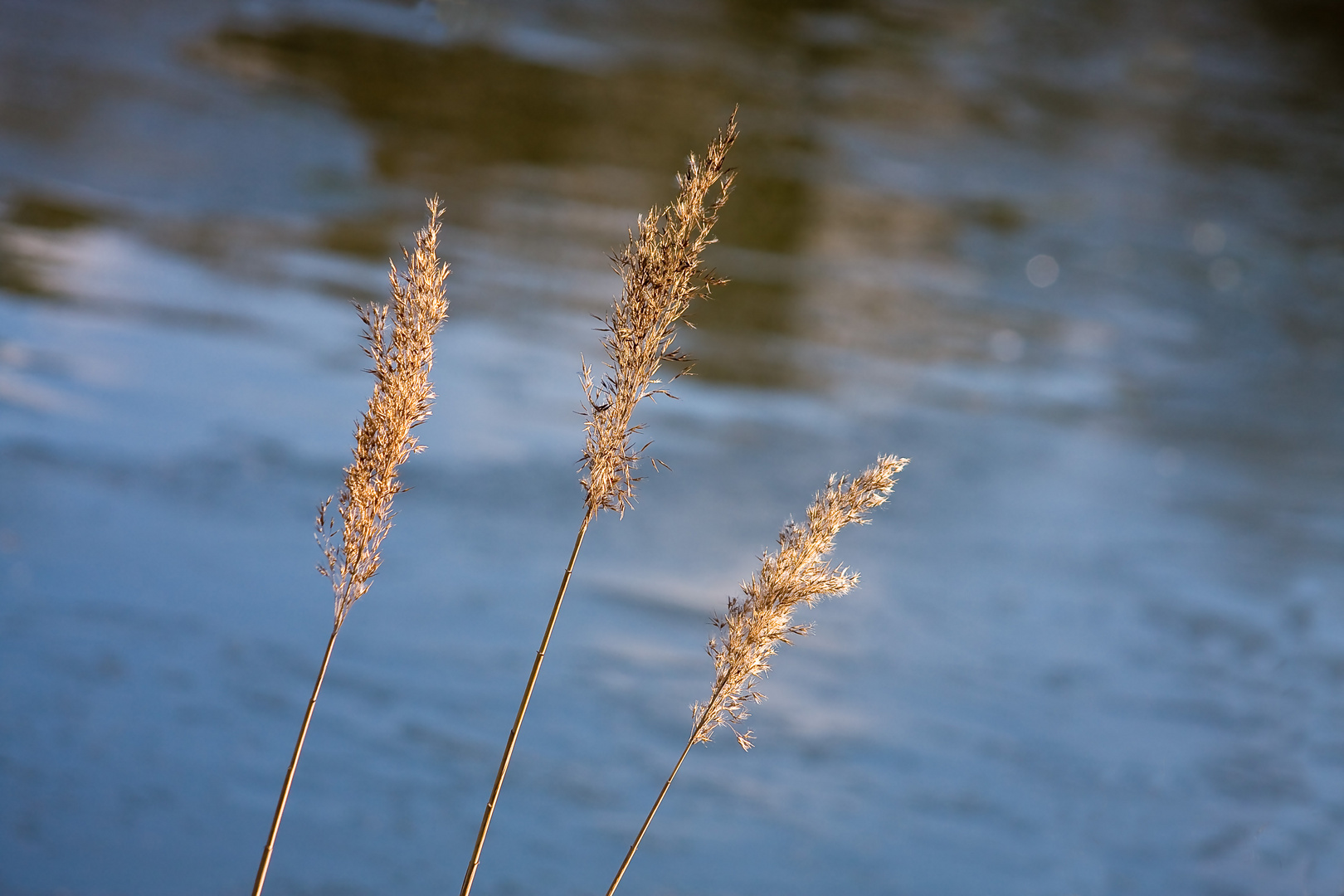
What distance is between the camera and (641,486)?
5746 mm

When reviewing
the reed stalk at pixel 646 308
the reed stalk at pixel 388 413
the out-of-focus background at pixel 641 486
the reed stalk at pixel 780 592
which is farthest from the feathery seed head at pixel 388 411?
the out-of-focus background at pixel 641 486

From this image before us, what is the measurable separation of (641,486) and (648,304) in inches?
181

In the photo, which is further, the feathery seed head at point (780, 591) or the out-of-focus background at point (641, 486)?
the out-of-focus background at point (641, 486)

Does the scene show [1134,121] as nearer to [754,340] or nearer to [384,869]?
[754,340]

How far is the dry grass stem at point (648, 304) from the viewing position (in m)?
1.14

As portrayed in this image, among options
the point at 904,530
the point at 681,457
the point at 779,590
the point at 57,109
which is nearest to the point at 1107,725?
the point at 904,530

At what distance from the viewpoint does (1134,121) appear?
47.9ft

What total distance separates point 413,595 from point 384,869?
4.93ft

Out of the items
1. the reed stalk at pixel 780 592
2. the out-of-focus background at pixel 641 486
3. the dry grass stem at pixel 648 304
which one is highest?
the out-of-focus background at pixel 641 486

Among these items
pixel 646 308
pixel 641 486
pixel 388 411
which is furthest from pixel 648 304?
pixel 641 486

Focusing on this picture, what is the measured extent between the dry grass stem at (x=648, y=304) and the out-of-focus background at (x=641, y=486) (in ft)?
7.67

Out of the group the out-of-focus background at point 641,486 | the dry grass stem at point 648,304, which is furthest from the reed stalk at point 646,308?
the out-of-focus background at point 641,486

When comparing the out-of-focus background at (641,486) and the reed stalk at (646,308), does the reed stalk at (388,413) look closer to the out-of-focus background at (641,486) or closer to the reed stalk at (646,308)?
the reed stalk at (646,308)

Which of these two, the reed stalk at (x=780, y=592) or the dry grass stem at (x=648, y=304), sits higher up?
the dry grass stem at (x=648, y=304)
